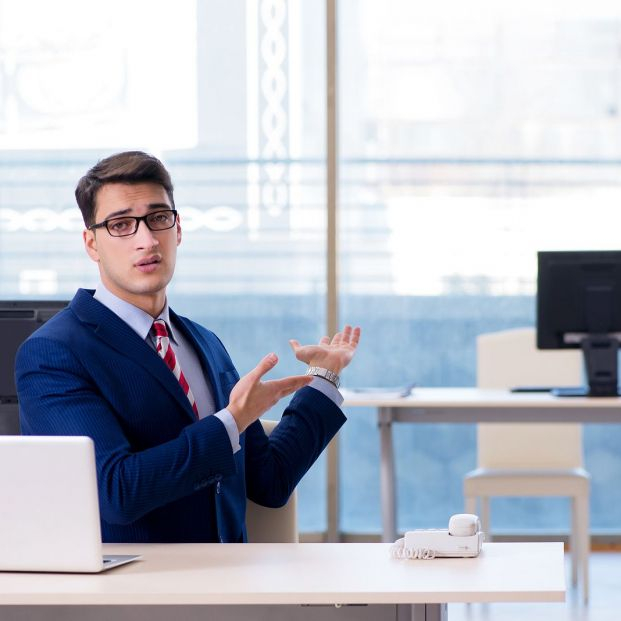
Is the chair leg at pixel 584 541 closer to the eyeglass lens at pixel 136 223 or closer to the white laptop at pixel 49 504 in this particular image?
the eyeglass lens at pixel 136 223

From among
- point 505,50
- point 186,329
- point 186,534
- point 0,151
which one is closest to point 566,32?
point 505,50

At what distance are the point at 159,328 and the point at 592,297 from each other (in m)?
2.48

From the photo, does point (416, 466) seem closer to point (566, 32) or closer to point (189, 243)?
point (189, 243)

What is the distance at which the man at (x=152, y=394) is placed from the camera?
2.10m

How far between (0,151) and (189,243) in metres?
1.02

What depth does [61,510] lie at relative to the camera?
1.84 metres

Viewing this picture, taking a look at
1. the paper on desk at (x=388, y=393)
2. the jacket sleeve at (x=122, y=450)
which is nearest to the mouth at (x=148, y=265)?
the jacket sleeve at (x=122, y=450)

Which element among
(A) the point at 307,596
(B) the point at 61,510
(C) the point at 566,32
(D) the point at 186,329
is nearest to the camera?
(A) the point at 307,596

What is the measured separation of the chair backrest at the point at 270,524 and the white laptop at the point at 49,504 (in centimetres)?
73

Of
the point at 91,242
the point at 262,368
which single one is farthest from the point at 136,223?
the point at 262,368

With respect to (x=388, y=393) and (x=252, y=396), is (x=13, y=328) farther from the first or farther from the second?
(x=388, y=393)

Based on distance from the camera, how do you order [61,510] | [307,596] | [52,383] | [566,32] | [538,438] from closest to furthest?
[307,596], [61,510], [52,383], [538,438], [566,32]

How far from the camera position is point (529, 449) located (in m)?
4.70

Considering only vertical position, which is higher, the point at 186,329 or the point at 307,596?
the point at 186,329
